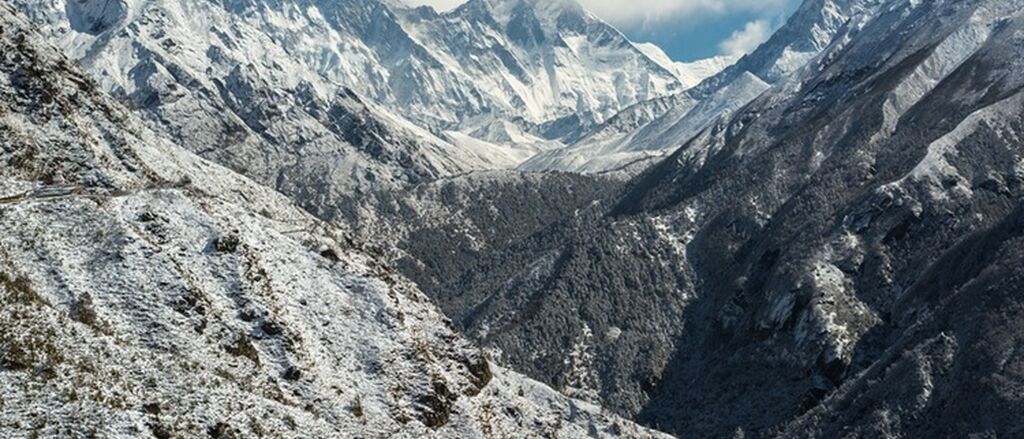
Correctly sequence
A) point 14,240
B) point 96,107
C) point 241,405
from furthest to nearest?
point 96,107
point 14,240
point 241,405

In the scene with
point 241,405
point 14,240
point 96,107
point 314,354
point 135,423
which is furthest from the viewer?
point 96,107

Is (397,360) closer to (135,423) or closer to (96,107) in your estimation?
(135,423)

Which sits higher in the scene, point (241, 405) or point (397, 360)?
point (397, 360)

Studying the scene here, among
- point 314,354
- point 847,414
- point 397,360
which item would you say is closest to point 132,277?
point 314,354

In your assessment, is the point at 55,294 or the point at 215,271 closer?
the point at 55,294

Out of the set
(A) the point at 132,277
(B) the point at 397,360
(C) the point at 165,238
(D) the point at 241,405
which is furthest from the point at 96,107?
(D) the point at 241,405

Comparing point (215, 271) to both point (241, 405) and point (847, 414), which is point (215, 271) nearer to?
point (241, 405)

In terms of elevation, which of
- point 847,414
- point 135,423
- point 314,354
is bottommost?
point 135,423
